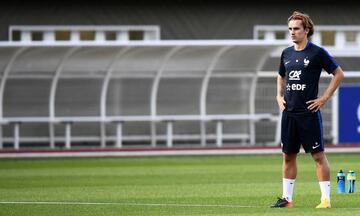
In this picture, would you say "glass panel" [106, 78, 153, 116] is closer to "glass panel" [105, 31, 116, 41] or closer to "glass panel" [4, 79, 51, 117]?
"glass panel" [4, 79, 51, 117]

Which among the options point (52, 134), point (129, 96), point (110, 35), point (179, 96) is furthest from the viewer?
point (110, 35)

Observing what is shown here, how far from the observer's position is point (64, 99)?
30.6m

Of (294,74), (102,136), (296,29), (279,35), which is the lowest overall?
(102,136)

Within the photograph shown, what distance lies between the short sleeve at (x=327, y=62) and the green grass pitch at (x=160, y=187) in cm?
149

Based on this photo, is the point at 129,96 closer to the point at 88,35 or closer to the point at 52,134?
the point at 52,134

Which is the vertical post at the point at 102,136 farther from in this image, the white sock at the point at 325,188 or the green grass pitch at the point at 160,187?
the white sock at the point at 325,188

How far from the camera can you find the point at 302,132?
13.5 meters

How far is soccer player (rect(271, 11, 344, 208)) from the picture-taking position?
13.4m

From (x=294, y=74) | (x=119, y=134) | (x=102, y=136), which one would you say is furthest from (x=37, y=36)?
(x=294, y=74)

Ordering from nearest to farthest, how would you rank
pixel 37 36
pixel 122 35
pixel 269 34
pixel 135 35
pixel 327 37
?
1. pixel 37 36
2. pixel 122 35
3. pixel 135 35
4. pixel 269 34
5. pixel 327 37

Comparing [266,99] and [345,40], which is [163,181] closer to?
[266,99]

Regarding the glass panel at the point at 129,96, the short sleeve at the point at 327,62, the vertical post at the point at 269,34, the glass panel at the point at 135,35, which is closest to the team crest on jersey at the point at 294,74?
the short sleeve at the point at 327,62

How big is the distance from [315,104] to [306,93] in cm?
17

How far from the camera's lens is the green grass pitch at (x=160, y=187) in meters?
13.7
